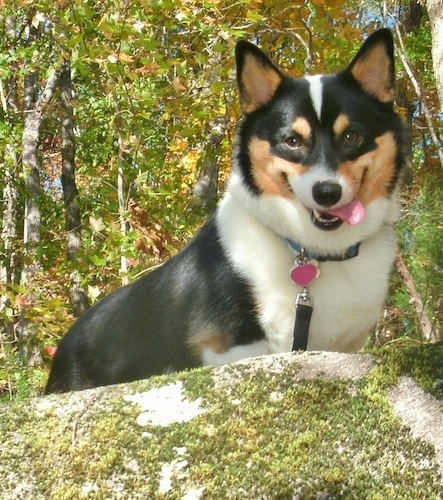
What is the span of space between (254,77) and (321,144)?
49 cm

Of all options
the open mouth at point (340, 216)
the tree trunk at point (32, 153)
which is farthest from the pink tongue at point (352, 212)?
the tree trunk at point (32, 153)

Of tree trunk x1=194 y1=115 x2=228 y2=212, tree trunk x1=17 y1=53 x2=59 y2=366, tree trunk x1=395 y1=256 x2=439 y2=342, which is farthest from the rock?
tree trunk x1=17 y1=53 x2=59 y2=366

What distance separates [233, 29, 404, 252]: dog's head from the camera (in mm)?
2775

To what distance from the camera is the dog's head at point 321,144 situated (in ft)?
9.11

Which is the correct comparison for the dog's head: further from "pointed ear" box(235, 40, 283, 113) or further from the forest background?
the forest background

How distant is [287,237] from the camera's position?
9.78ft

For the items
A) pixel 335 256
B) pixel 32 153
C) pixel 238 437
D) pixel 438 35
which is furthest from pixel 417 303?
pixel 32 153

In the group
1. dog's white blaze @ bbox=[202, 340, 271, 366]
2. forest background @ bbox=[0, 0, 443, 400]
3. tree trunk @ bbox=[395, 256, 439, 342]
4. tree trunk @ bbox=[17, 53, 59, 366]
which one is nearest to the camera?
dog's white blaze @ bbox=[202, 340, 271, 366]

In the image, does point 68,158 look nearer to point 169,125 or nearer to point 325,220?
point 169,125

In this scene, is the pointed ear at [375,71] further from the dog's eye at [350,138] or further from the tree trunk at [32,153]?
the tree trunk at [32,153]

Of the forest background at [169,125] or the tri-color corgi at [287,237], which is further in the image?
the forest background at [169,125]

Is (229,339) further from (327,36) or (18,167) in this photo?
(18,167)

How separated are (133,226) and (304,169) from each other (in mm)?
3161

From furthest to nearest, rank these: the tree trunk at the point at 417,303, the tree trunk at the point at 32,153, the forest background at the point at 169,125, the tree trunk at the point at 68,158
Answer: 1. the tree trunk at the point at 32,153
2. the tree trunk at the point at 68,158
3. the tree trunk at the point at 417,303
4. the forest background at the point at 169,125
